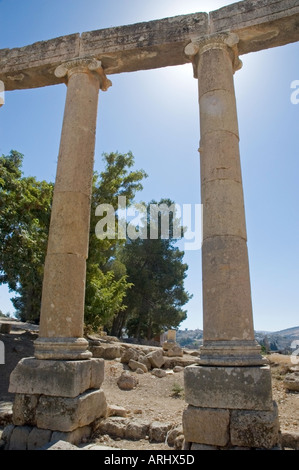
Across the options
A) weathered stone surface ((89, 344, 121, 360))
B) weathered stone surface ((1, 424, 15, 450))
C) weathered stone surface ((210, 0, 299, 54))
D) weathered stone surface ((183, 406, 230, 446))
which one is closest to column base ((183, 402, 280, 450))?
weathered stone surface ((183, 406, 230, 446))

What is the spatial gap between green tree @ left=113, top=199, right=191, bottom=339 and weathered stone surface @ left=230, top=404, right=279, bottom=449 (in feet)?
101

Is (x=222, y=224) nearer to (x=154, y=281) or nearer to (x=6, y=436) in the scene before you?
(x=6, y=436)

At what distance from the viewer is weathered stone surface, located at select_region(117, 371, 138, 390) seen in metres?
11.6

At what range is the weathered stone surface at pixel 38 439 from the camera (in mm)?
5887

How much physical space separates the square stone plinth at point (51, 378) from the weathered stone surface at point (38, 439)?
2.00 feet

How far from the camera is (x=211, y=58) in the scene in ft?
26.1

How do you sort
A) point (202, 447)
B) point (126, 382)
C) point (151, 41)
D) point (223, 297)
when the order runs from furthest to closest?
point (126, 382), point (151, 41), point (223, 297), point (202, 447)

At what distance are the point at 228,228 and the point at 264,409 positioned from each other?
122 inches

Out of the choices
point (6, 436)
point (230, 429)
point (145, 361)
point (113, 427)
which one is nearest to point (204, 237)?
point (230, 429)

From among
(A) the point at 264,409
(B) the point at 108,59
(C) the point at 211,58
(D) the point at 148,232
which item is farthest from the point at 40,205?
(D) the point at 148,232

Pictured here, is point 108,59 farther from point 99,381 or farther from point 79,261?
point 99,381

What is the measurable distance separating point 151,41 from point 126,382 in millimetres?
10405

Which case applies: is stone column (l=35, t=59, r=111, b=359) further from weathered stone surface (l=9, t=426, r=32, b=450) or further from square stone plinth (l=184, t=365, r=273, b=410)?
square stone plinth (l=184, t=365, r=273, b=410)

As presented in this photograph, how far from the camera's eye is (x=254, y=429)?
202 inches
